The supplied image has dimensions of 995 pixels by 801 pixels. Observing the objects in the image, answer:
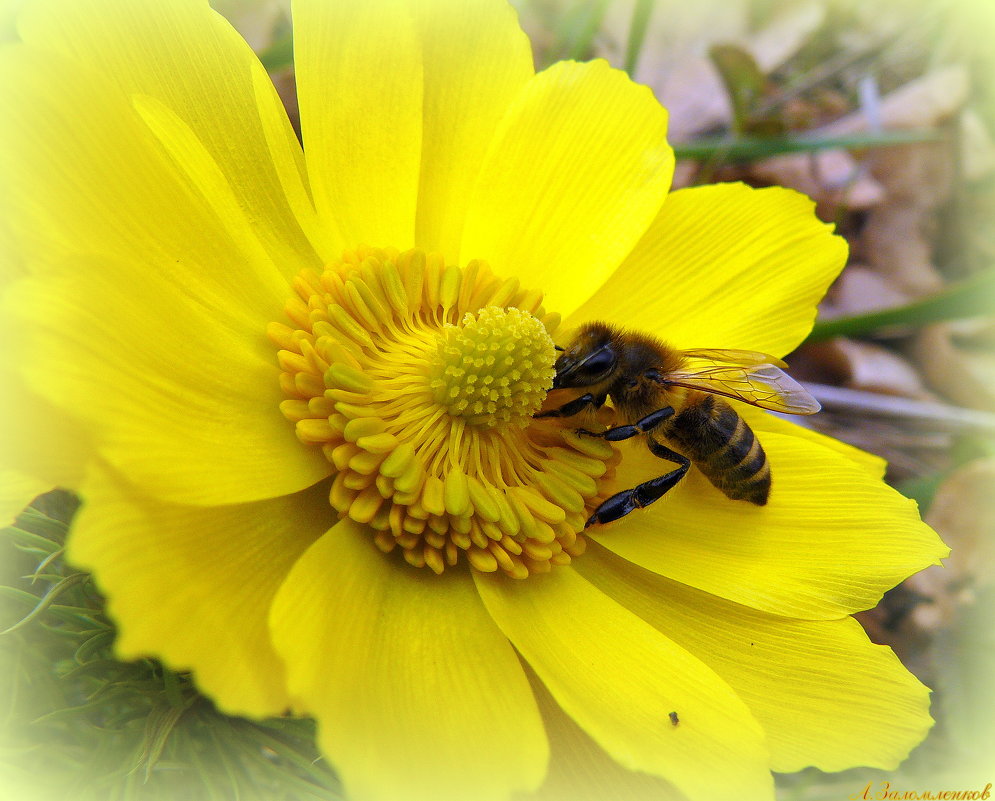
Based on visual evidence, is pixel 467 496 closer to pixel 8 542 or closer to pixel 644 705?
pixel 644 705

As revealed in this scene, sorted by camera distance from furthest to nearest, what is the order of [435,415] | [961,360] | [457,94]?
[961,360] < [457,94] < [435,415]

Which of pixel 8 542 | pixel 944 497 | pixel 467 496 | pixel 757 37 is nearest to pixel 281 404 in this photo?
pixel 467 496

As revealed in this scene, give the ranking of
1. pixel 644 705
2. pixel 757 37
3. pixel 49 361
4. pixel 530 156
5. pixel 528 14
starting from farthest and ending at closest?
pixel 757 37
pixel 528 14
pixel 530 156
pixel 644 705
pixel 49 361

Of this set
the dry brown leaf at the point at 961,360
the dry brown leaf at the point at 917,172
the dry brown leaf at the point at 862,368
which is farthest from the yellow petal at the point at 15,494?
the dry brown leaf at the point at 917,172

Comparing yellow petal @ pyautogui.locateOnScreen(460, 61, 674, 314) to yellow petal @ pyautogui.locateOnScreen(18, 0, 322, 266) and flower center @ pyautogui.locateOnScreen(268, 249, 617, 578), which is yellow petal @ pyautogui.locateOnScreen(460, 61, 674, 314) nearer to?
flower center @ pyautogui.locateOnScreen(268, 249, 617, 578)

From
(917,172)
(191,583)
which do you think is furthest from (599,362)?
(917,172)

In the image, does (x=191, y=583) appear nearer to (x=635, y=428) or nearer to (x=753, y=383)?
(x=635, y=428)

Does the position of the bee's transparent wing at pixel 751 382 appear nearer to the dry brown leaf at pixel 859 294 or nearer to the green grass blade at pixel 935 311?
the green grass blade at pixel 935 311
